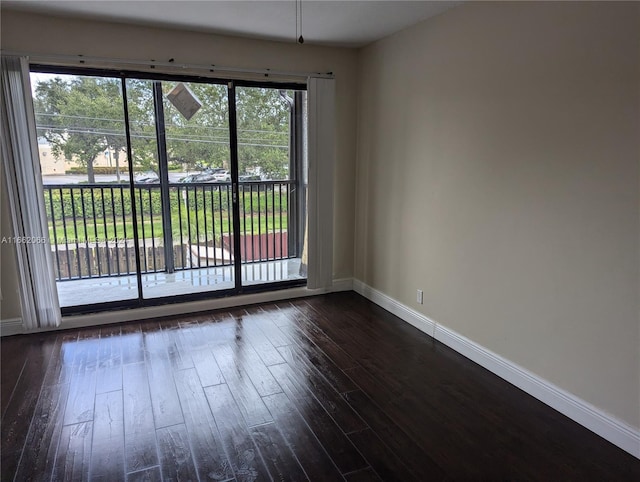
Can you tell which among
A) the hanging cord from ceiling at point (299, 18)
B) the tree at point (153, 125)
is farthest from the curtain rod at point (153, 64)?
the hanging cord from ceiling at point (299, 18)

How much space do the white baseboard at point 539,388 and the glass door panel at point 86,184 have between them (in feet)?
8.90

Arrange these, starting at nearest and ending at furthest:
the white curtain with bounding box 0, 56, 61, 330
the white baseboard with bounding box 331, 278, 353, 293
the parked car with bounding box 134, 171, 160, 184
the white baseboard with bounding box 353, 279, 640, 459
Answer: the white baseboard with bounding box 353, 279, 640, 459 → the white curtain with bounding box 0, 56, 61, 330 → the parked car with bounding box 134, 171, 160, 184 → the white baseboard with bounding box 331, 278, 353, 293

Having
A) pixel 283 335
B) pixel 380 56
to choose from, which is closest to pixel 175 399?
pixel 283 335

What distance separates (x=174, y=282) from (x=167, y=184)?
1.04m

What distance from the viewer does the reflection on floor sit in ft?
12.9

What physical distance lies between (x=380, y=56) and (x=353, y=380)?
2.90m

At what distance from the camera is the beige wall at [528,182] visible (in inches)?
77.9

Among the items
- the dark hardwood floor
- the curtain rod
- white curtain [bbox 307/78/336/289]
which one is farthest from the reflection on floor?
the curtain rod

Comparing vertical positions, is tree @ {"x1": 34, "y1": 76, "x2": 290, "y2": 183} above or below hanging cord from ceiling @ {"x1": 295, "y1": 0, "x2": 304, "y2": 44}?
below

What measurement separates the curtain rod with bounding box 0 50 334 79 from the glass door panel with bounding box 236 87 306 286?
211 millimetres

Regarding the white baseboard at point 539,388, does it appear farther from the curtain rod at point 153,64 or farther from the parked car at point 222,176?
the curtain rod at point 153,64

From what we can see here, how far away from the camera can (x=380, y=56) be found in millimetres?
3803

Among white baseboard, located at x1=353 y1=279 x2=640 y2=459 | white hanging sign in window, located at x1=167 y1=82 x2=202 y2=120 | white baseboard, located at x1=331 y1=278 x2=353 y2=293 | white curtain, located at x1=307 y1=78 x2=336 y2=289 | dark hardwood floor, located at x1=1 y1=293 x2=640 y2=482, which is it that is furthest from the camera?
white baseboard, located at x1=331 y1=278 x2=353 y2=293

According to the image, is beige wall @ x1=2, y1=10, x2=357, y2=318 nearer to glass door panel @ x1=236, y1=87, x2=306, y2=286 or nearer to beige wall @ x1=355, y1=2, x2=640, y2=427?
glass door panel @ x1=236, y1=87, x2=306, y2=286
